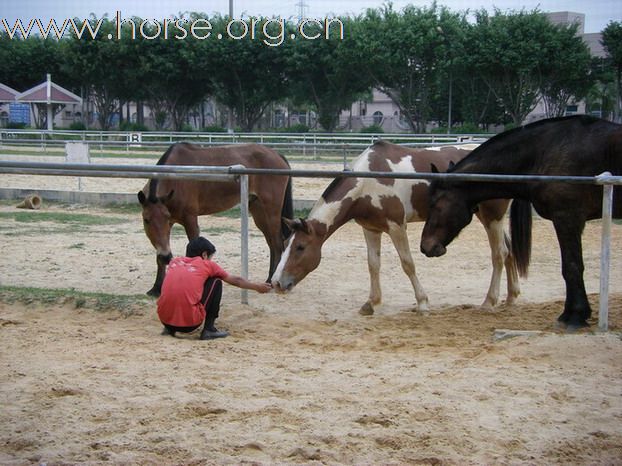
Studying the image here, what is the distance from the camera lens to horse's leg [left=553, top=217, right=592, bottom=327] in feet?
20.8

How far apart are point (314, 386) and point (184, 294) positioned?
5.70 feet

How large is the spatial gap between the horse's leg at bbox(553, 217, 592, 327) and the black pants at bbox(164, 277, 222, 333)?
2.93 metres

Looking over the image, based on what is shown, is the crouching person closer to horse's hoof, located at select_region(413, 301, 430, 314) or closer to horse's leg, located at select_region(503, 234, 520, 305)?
horse's hoof, located at select_region(413, 301, 430, 314)

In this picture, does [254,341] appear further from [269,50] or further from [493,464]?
[269,50]

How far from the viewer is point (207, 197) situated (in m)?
8.87

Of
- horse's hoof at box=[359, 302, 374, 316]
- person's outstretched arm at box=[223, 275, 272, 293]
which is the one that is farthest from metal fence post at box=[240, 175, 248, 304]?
horse's hoof at box=[359, 302, 374, 316]

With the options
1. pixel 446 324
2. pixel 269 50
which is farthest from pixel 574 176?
pixel 269 50

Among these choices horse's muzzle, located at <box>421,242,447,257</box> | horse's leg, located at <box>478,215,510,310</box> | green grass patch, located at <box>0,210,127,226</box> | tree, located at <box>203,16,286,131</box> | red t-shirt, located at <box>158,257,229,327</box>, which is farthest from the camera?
tree, located at <box>203,16,286,131</box>

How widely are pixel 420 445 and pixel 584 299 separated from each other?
3181 millimetres

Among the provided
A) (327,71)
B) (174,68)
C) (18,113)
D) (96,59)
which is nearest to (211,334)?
(327,71)

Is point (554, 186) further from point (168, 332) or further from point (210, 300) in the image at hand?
point (168, 332)

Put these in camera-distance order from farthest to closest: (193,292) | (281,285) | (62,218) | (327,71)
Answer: (327,71)
(62,218)
(281,285)
(193,292)

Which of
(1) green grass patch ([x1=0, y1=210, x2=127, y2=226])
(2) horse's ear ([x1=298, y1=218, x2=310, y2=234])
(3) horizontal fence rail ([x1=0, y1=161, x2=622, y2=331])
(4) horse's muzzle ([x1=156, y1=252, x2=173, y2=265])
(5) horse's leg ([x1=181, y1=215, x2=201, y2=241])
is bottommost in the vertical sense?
(1) green grass patch ([x1=0, y1=210, x2=127, y2=226])

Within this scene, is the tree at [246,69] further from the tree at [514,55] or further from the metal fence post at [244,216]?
the metal fence post at [244,216]
